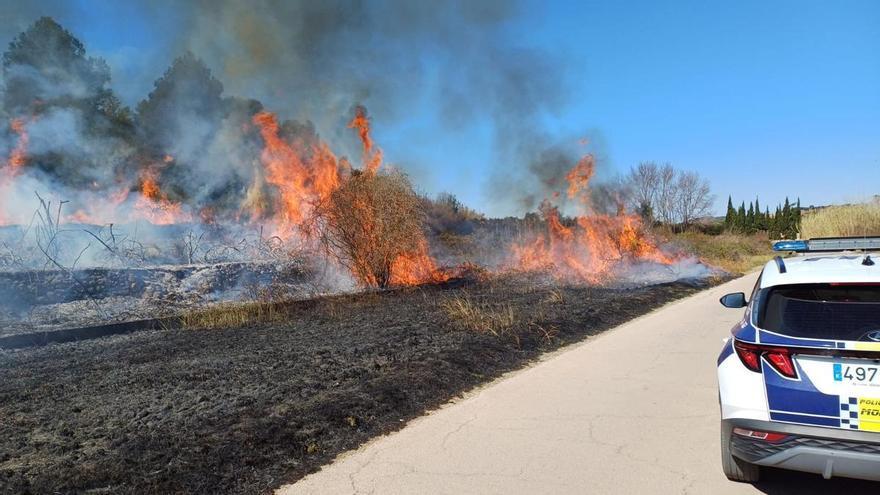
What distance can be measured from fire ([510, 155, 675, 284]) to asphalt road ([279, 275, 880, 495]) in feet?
45.3

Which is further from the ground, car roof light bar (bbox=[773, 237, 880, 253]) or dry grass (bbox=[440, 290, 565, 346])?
car roof light bar (bbox=[773, 237, 880, 253])

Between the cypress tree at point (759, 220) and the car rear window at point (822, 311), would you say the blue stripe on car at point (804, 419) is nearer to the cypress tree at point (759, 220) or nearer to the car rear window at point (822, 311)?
the car rear window at point (822, 311)

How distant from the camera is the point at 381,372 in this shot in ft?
21.9

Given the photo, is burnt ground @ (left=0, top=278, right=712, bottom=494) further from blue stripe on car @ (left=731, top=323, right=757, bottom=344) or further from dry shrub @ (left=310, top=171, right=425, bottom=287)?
dry shrub @ (left=310, top=171, right=425, bottom=287)

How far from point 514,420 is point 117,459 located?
3261mm

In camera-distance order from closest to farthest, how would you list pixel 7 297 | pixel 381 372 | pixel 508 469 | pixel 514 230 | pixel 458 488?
pixel 458 488 → pixel 508 469 → pixel 381 372 → pixel 7 297 → pixel 514 230

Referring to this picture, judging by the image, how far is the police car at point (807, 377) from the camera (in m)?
3.01

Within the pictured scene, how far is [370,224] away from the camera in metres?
16.2

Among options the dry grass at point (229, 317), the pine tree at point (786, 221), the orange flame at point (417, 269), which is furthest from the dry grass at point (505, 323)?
the pine tree at point (786, 221)

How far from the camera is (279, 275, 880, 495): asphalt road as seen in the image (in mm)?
3756

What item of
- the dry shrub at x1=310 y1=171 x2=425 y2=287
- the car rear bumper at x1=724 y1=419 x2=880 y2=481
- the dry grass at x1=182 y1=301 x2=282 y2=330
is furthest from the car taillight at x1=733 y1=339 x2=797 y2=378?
the dry shrub at x1=310 y1=171 x2=425 y2=287

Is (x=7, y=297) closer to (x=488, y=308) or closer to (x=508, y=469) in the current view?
(x=488, y=308)

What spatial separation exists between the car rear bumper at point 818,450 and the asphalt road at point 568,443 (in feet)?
1.76

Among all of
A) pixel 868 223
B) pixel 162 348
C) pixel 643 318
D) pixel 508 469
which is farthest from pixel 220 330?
pixel 868 223
